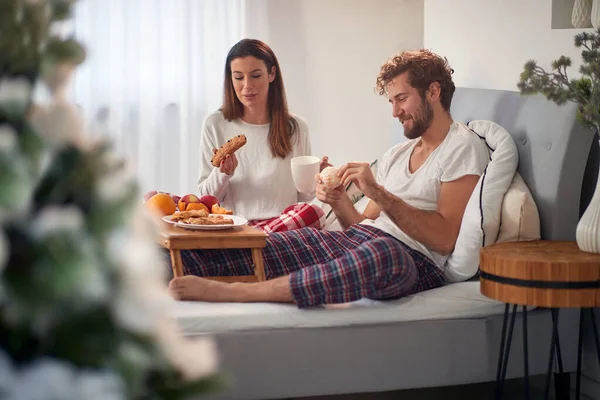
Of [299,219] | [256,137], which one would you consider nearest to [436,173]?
[299,219]

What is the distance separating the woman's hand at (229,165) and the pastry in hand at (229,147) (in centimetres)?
5

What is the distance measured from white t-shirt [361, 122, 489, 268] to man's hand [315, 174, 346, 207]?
15 cm

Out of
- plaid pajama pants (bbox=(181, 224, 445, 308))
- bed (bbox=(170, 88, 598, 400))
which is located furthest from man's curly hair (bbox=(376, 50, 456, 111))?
plaid pajama pants (bbox=(181, 224, 445, 308))

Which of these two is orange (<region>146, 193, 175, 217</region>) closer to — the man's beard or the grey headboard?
the man's beard

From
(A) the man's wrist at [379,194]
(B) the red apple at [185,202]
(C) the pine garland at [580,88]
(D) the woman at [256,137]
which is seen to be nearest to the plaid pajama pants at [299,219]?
(D) the woman at [256,137]

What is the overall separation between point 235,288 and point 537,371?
96 centimetres

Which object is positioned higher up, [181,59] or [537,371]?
[181,59]

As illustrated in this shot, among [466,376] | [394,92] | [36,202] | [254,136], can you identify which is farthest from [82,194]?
[254,136]

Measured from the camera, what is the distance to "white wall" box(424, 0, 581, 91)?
3.18 m

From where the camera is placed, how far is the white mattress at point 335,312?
2453 millimetres

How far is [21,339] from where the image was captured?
→ 0.37 meters

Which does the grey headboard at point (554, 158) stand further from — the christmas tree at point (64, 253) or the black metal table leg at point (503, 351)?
the christmas tree at point (64, 253)

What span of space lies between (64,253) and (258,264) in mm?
2443

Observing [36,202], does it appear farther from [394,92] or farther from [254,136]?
[254,136]
